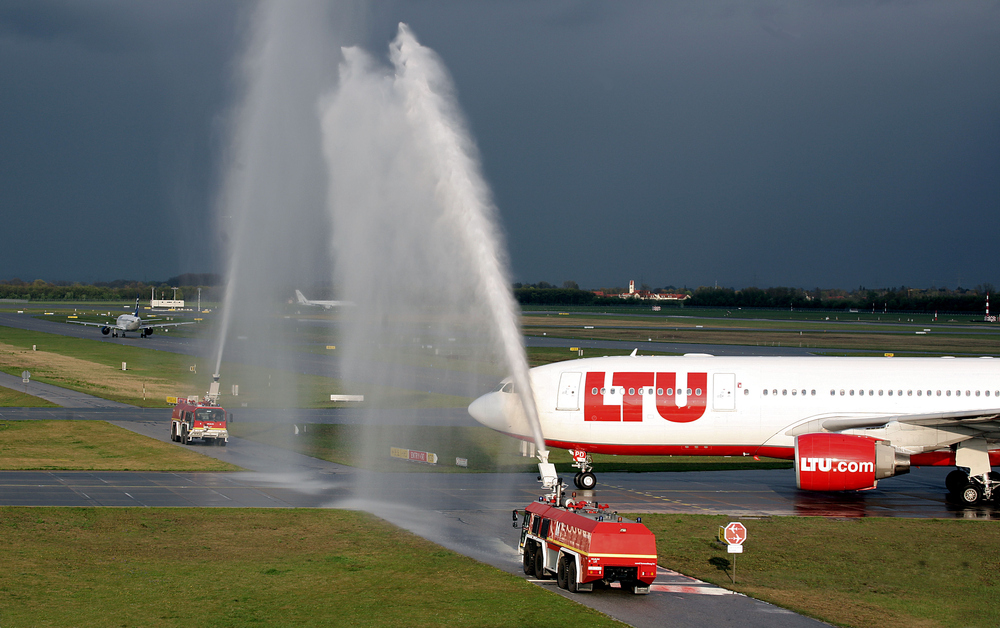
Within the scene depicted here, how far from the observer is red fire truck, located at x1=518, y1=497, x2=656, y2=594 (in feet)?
71.3

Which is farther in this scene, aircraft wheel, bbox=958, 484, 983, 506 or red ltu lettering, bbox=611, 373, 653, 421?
red ltu lettering, bbox=611, 373, 653, 421

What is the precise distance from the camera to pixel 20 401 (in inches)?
2547

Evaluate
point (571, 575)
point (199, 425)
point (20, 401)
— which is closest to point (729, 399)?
point (571, 575)

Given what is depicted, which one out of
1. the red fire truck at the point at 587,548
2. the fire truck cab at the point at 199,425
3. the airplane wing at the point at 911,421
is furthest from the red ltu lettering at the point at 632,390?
the fire truck cab at the point at 199,425

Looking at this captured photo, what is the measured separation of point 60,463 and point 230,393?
27.8 metres

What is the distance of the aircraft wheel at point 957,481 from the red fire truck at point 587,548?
68.7 feet

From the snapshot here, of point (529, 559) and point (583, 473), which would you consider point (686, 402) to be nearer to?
point (583, 473)

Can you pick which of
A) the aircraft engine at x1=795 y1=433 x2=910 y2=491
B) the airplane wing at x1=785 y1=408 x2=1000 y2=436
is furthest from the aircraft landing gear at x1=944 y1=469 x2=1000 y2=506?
the aircraft engine at x1=795 y1=433 x2=910 y2=491

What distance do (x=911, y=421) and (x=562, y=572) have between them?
20203 millimetres

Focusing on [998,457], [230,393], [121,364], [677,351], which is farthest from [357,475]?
[677,351]

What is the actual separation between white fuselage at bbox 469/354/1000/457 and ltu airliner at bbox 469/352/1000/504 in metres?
0.04

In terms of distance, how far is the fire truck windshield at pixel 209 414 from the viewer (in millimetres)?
48969

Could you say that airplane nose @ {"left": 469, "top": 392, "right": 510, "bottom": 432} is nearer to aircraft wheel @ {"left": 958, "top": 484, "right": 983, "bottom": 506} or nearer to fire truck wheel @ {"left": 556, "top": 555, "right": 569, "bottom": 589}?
fire truck wheel @ {"left": 556, "top": 555, "right": 569, "bottom": 589}

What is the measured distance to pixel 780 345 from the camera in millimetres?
117688
